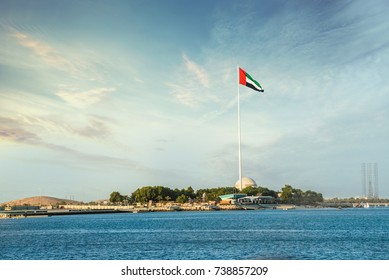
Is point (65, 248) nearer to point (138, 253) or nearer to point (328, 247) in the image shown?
point (138, 253)
